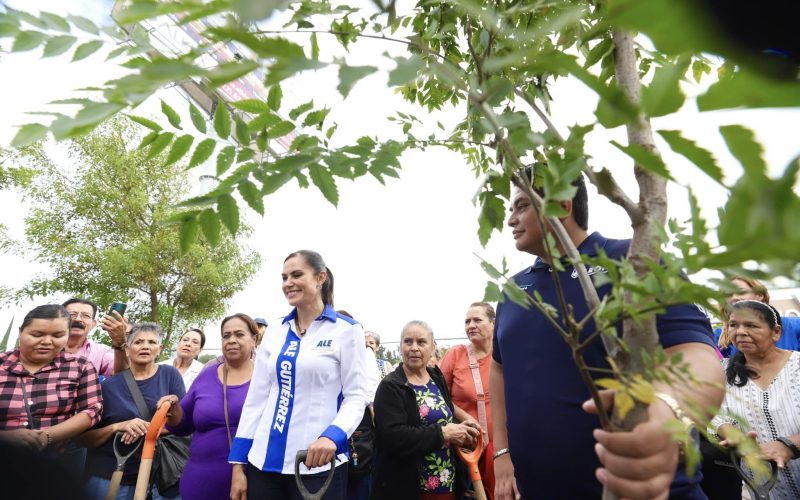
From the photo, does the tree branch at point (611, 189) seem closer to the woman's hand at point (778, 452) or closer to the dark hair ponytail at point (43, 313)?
the woman's hand at point (778, 452)

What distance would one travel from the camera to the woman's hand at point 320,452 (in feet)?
9.01

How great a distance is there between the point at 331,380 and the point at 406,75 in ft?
9.38

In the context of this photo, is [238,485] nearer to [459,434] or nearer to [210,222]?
[459,434]

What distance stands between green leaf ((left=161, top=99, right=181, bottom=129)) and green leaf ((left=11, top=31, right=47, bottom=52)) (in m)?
0.25

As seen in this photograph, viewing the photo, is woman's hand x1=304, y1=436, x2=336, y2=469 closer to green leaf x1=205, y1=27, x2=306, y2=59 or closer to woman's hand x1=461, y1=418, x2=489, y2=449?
woman's hand x1=461, y1=418, x2=489, y2=449

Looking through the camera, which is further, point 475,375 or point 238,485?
point 475,375

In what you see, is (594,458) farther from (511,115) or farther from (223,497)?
(223,497)

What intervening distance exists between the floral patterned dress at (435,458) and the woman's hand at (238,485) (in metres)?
1.39

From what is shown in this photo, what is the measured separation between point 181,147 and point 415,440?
3.26 metres

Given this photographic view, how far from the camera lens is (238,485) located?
3.22 m

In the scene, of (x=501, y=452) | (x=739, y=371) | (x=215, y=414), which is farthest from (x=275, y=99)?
(x=739, y=371)

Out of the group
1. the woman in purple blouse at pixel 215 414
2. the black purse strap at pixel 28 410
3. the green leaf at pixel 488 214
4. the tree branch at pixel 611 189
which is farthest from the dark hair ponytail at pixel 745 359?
the black purse strap at pixel 28 410

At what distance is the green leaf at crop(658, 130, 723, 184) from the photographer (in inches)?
17.3

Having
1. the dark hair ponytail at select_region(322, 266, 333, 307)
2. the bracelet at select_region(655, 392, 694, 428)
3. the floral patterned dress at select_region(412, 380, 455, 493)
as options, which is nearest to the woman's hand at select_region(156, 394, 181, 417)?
the dark hair ponytail at select_region(322, 266, 333, 307)
